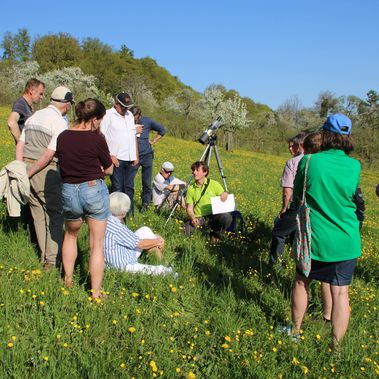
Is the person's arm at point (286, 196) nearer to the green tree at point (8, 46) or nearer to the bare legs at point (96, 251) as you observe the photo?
the bare legs at point (96, 251)

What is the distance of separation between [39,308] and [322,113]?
73233 millimetres

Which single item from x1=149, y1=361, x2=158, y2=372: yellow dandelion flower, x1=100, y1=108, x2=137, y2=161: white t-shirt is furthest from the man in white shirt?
x1=149, y1=361, x2=158, y2=372: yellow dandelion flower

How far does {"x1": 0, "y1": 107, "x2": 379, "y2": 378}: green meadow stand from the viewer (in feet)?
9.77

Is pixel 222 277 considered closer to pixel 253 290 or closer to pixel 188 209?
pixel 253 290

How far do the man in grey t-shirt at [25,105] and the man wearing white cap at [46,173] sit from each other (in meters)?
0.84

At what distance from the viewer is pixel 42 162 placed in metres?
4.15

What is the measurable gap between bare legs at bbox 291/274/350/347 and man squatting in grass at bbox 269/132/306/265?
1649 mm

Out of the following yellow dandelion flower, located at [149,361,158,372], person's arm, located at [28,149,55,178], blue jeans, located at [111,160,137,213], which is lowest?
yellow dandelion flower, located at [149,361,158,372]

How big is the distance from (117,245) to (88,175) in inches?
43.0

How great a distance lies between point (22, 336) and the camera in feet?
10.3

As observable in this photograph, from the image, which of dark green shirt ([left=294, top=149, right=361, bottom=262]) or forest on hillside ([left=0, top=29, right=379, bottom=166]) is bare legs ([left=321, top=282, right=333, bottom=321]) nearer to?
dark green shirt ([left=294, top=149, right=361, bottom=262])

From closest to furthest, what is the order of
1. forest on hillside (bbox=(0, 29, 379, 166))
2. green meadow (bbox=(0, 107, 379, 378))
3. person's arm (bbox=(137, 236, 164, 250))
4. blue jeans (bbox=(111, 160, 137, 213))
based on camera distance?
green meadow (bbox=(0, 107, 379, 378))
person's arm (bbox=(137, 236, 164, 250))
blue jeans (bbox=(111, 160, 137, 213))
forest on hillside (bbox=(0, 29, 379, 166))

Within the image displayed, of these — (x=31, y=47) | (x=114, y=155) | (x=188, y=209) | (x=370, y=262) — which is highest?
(x=31, y=47)

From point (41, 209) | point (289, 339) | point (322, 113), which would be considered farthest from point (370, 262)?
point (322, 113)
